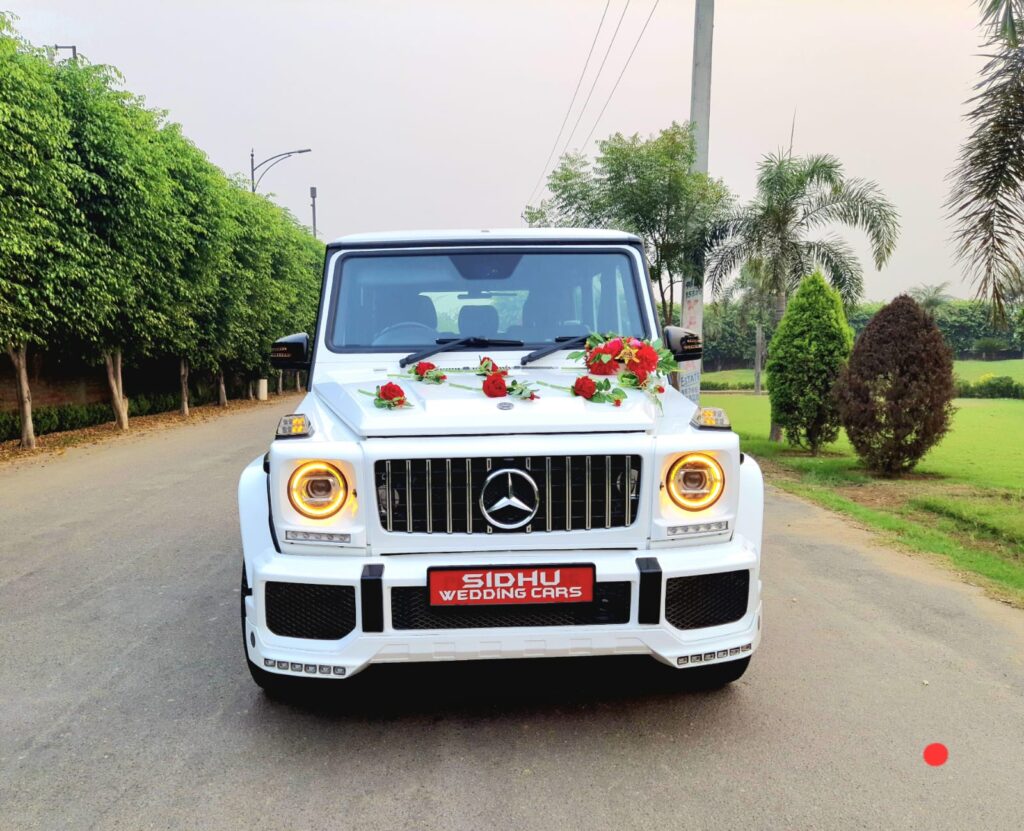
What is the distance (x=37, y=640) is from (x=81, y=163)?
12239mm

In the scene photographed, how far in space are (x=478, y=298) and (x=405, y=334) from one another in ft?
1.49

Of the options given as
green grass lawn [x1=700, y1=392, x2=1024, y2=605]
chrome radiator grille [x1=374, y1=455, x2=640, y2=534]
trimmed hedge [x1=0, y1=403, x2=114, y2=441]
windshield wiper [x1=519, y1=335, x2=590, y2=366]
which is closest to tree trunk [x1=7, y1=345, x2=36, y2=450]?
trimmed hedge [x1=0, y1=403, x2=114, y2=441]

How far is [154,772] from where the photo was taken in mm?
3154

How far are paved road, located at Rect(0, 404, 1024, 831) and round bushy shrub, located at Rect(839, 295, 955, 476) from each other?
567cm

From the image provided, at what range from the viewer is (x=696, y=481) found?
11.0 feet

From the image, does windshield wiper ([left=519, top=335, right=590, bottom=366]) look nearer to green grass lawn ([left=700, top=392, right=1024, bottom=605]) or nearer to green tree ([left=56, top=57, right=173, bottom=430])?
green grass lawn ([left=700, top=392, right=1024, bottom=605])

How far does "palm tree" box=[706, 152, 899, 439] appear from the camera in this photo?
17.2 meters

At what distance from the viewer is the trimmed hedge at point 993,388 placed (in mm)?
48844

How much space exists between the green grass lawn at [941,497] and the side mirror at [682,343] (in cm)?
299

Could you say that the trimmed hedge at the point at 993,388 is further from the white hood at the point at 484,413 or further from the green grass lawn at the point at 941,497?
the white hood at the point at 484,413

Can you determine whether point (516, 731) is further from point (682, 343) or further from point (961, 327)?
point (961, 327)

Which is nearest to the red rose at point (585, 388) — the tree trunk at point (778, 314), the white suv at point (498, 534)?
the white suv at point (498, 534)

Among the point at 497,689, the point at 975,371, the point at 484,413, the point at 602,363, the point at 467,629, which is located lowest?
the point at 975,371

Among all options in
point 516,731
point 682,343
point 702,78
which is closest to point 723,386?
point 702,78
